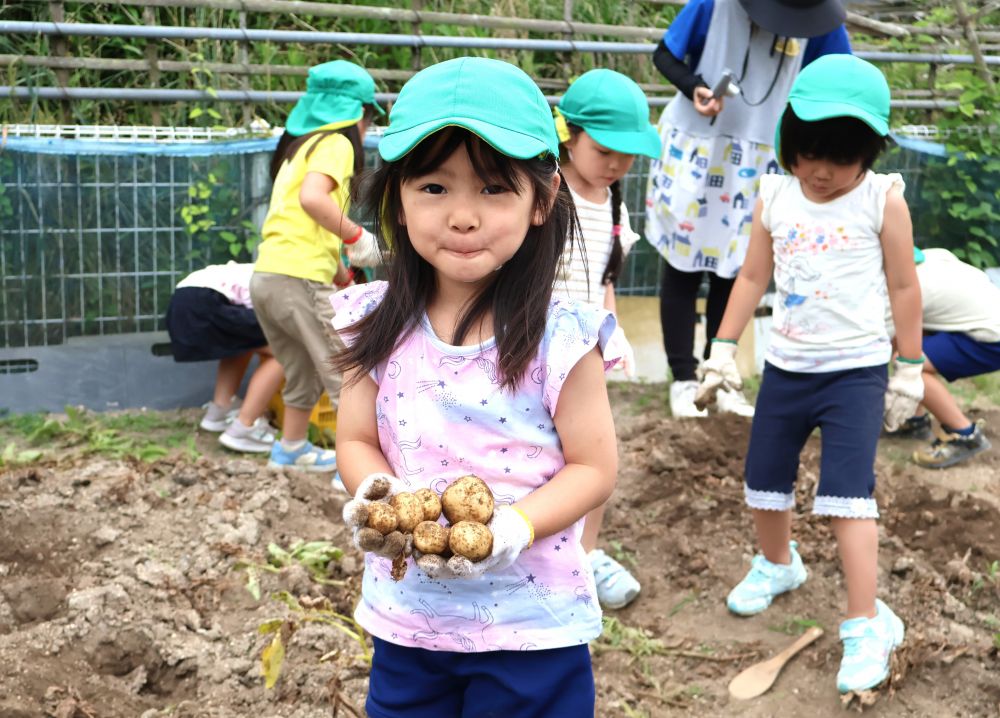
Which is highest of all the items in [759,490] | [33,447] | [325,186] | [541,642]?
[325,186]

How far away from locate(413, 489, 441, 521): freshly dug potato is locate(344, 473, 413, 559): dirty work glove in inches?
1.7

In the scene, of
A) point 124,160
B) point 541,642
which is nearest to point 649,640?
point 541,642

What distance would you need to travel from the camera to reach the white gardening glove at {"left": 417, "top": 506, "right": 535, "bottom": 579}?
67.8 inches

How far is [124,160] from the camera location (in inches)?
203

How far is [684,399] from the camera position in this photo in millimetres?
5461

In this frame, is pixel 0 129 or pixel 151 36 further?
pixel 151 36

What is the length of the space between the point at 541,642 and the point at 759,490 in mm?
1711

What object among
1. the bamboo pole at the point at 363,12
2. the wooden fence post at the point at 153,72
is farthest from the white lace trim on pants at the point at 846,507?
the wooden fence post at the point at 153,72

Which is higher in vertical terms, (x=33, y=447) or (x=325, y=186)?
(x=325, y=186)

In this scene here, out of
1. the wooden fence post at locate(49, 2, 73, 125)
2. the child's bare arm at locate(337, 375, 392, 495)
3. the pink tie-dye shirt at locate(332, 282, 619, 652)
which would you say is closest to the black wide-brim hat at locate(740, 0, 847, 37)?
the pink tie-dye shirt at locate(332, 282, 619, 652)

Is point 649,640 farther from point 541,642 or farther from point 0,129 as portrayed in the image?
point 0,129

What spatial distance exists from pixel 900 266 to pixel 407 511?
199 centimetres

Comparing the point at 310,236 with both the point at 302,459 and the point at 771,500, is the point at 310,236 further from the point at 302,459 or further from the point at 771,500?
the point at 771,500

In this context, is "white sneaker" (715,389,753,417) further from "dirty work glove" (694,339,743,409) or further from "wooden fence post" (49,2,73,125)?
"wooden fence post" (49,2,73,125)
